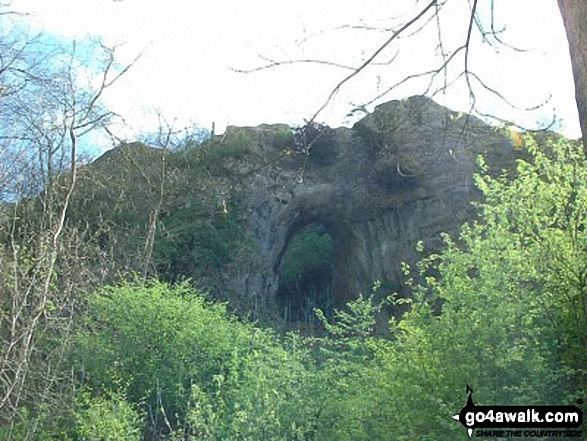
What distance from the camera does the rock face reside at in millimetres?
16875

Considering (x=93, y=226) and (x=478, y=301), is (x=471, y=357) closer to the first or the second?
(x=478, y=301)

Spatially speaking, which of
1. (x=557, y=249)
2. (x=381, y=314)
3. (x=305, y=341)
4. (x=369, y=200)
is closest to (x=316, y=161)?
(x=369, y=200)

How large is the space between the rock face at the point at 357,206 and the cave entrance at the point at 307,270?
0.42m

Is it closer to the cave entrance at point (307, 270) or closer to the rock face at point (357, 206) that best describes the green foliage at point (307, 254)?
the cave entrance at point (307, 270)

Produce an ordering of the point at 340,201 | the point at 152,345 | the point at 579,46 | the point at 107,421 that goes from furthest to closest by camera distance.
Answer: the point at 340,201 → the point at 152,345 → the point at 107,421 → the point at 579,46

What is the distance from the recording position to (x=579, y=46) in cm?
382

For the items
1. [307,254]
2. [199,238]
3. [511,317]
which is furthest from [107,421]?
[307,254]

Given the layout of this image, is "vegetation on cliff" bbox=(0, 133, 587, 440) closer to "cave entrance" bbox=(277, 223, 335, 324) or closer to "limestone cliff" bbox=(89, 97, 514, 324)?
"limestone cliff" bbox=(89, 97, 514, 324)

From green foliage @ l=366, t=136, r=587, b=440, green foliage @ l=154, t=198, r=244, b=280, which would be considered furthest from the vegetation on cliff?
green foliage @ l=154, t=198, r=244, b=280

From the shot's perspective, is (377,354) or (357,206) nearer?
(377,354)

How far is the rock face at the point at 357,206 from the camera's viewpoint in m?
16.9

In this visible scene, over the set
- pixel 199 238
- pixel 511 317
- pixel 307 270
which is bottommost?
pixel 511 317

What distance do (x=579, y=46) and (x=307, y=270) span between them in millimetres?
16084

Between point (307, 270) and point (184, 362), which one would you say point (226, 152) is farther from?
point (184, 362)
